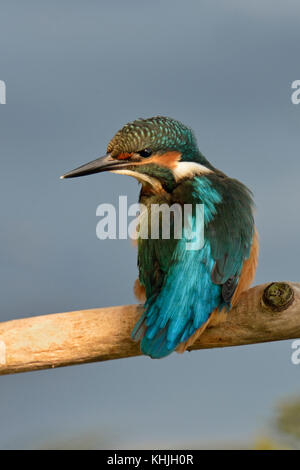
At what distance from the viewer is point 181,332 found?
277 centimetres

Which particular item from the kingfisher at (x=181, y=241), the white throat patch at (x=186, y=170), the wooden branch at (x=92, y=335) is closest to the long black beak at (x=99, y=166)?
the kingfisher at (x=181, y=241)

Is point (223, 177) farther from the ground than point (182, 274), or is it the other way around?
point (223, 177)

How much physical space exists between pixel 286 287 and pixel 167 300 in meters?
0.40

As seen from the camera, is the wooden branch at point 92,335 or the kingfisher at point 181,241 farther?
the wooden branch at point 92,335

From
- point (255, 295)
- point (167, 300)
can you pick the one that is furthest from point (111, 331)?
point (255, 295)

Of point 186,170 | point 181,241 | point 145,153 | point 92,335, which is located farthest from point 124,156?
point 92,335

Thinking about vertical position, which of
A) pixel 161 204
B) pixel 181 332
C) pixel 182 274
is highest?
pixel 161 204

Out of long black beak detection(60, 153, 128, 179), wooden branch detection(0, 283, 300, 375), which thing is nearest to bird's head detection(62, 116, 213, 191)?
long black beak detection(60, 153, 128, 179)

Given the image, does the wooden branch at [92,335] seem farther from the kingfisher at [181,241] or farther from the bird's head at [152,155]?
→ the bird's head at [152,155]

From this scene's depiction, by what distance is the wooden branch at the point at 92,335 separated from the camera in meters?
2.96

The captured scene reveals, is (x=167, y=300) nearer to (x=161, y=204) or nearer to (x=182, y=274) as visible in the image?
(x=182, y=274)

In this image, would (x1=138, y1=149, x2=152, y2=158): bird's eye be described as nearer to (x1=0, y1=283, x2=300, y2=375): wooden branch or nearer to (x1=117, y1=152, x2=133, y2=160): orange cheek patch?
(x1=117, y1=152, x2=133, y2=160): orange cheek patch

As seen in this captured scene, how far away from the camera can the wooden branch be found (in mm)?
2959

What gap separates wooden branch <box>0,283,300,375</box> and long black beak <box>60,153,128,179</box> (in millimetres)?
480
